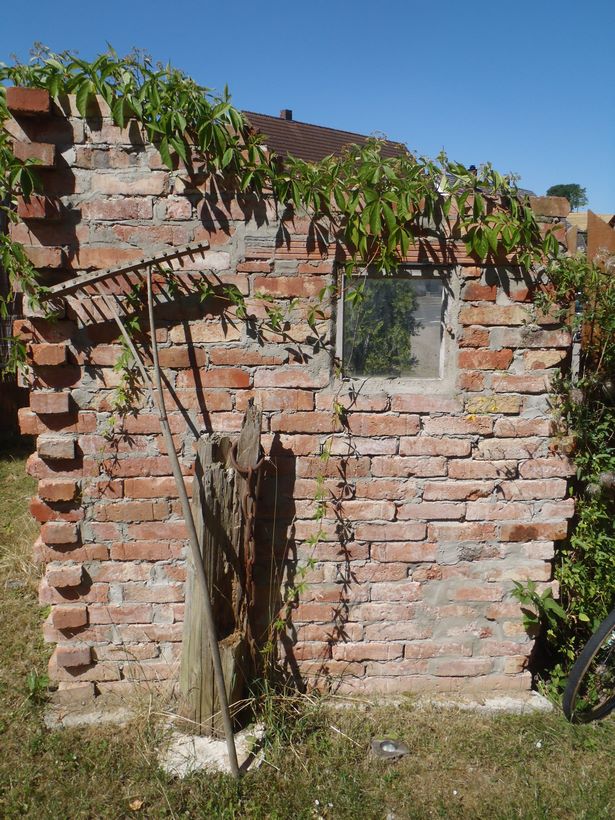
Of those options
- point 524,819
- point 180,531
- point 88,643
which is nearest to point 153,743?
point 88,643

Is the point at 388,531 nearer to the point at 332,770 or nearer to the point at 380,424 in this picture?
the point at 380,424

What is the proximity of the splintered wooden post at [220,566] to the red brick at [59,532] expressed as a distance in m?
0.63

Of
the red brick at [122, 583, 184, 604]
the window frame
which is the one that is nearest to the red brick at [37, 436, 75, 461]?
the red brick at [122, 583, 184, 604]

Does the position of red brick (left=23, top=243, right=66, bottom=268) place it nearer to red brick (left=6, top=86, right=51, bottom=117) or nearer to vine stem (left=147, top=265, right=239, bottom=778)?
vine stem (left=147, top=265, right=239, bottom=778)

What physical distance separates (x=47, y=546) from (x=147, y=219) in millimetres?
1651

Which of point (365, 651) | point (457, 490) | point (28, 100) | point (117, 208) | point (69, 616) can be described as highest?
point (28, 100)

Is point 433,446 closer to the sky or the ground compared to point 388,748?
closer to the sky

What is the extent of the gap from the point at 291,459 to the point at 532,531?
4.29ft

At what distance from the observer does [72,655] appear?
3.01m

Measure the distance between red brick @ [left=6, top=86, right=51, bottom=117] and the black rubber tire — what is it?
3.51m

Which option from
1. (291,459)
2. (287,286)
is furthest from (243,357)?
(291,459)

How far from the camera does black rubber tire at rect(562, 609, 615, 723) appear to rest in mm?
2951

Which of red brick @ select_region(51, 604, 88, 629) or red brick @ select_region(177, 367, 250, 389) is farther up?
red brick @ select_region(177, 367, 250, 389)

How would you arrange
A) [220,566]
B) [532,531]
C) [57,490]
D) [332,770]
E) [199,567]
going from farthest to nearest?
[532,531], [57,490], [220,566], [332,770], [199,567]
